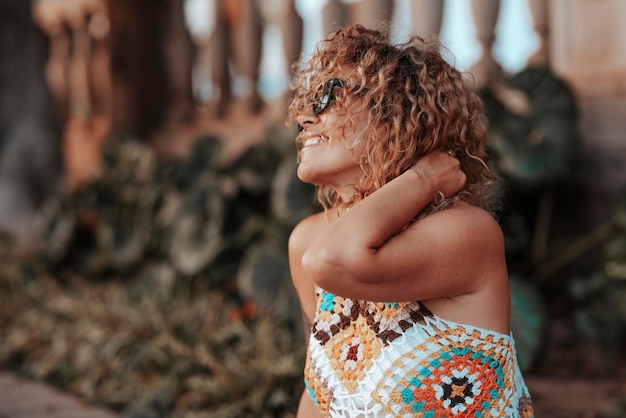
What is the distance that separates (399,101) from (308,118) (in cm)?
21

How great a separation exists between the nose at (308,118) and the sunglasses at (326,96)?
0.05 ft

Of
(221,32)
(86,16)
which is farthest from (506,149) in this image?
(86,16)

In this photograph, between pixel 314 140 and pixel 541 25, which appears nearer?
pixel 314 140

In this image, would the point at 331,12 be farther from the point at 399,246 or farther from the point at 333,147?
the point at 399,246

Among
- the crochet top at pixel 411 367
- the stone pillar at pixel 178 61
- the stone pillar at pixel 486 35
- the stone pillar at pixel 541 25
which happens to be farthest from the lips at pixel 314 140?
the stone pillar at pixel 178 61

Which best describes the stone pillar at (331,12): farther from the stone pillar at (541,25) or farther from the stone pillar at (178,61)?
the stone pillar at (178,61)

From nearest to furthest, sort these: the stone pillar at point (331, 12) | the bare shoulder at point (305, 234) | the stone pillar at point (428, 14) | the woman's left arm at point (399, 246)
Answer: the woman's left arm at point (399, 246) → the bare shoulder at point (305, 234) → the stone pillar at point (428, 14) → the stone pillar at point (331, 12)

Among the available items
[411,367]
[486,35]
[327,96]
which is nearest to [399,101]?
Result: [327,96]

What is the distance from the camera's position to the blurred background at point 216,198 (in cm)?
404

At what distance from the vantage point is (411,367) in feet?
5.19

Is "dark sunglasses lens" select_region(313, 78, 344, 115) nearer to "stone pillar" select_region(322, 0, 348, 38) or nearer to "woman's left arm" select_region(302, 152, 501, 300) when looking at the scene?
"woman's left arm" select_region(302, 152, 501, 300)

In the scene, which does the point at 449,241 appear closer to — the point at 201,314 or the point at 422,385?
the point at 422,385

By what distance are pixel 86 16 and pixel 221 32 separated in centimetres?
140

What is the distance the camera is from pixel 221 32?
7207mm
